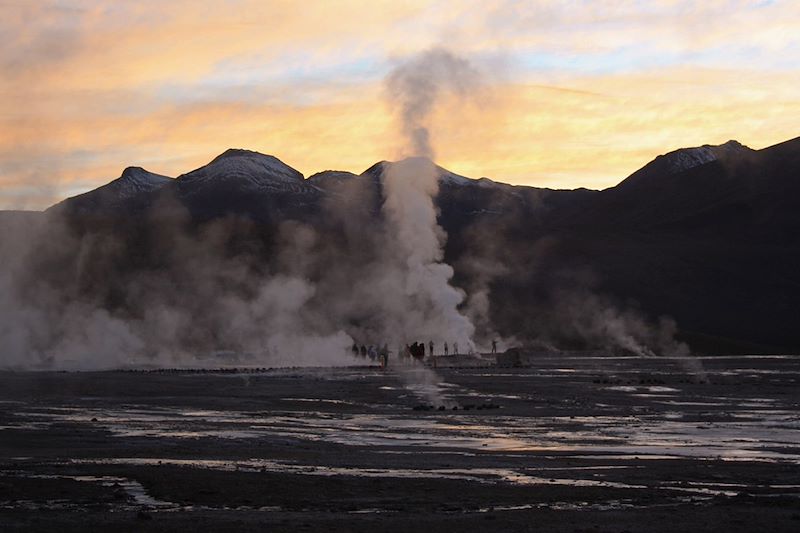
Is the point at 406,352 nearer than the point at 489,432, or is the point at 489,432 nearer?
the point at 489,432

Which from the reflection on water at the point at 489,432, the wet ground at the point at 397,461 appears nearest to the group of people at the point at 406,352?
the reflection on water at the point at 489,432

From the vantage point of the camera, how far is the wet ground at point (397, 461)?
25719mm

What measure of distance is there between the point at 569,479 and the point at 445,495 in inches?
171

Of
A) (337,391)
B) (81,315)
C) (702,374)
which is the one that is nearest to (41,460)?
(337,391)

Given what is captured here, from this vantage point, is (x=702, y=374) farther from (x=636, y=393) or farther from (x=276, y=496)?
(x=276, y=496)

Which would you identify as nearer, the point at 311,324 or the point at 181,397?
the point at 181,397

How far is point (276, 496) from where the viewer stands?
28578 millimetres

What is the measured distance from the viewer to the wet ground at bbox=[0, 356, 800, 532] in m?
25.7

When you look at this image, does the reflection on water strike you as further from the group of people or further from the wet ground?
the group of people

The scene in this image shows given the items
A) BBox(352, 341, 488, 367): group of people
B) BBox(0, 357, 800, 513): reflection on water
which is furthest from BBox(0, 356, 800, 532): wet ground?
BBox(352, 341, 488, 367): group of people

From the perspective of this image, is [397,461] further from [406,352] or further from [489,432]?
[406,352]

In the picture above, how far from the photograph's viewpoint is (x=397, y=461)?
118 feet

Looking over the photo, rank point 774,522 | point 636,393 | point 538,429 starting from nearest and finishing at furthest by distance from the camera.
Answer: point 774,522
point 538,429
point 636,393

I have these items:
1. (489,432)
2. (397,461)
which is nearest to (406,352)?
(489,432)
